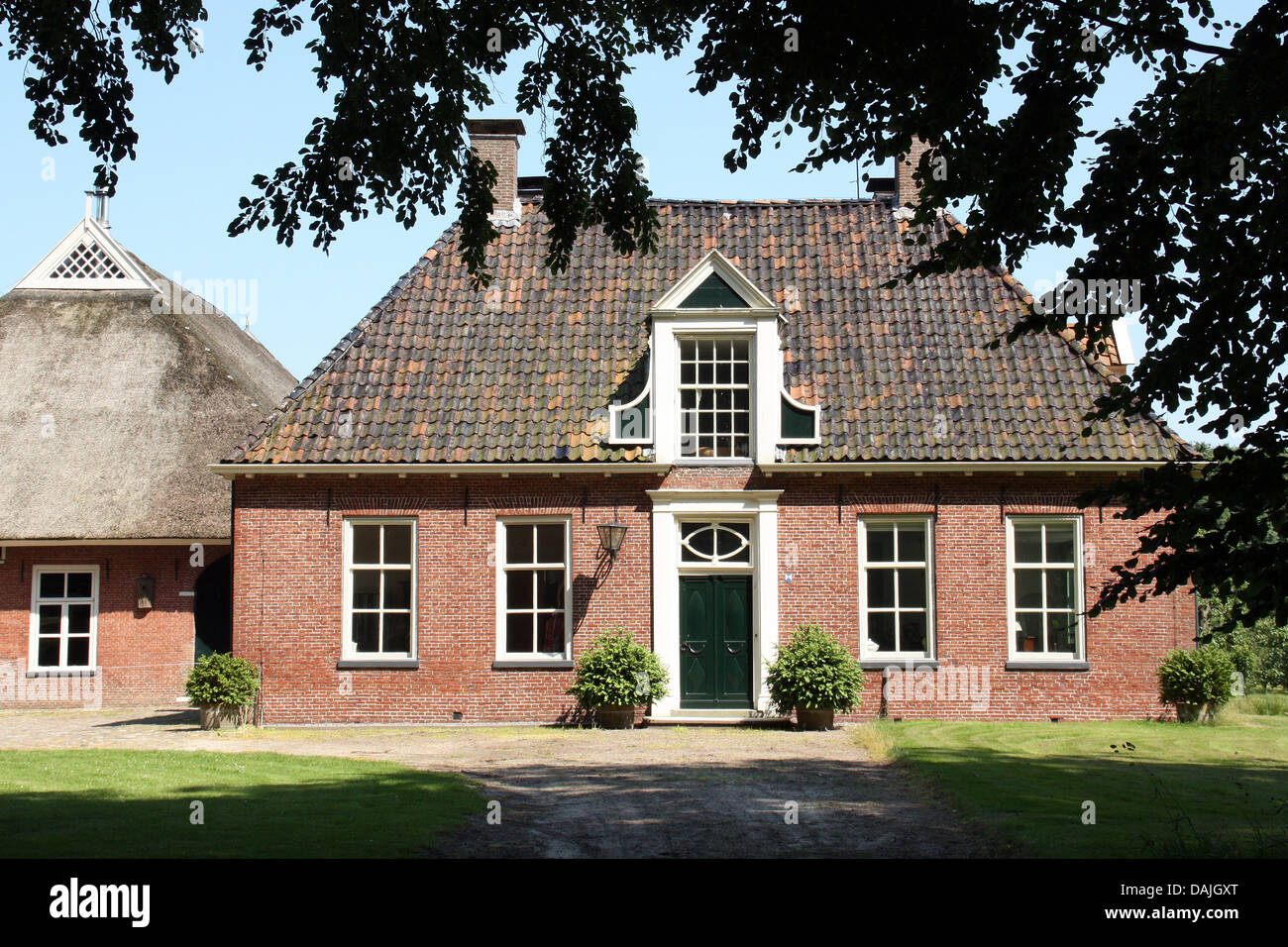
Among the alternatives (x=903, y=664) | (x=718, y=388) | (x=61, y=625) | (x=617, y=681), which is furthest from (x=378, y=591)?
(x=61, y=625)

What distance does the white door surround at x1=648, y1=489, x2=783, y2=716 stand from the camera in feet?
59.3

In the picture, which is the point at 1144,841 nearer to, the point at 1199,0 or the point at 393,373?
the point at 1199,0

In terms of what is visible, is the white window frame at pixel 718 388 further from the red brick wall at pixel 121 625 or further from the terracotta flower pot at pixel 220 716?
the red brick wall at pixel 121 625

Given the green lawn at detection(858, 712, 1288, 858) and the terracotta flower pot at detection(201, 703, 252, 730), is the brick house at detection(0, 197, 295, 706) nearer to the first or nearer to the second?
the terracotta flower pot at detection(201, 703, 252, 730)

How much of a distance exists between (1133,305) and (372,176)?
554 centimetres

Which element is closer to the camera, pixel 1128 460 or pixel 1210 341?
pixel 1210 341

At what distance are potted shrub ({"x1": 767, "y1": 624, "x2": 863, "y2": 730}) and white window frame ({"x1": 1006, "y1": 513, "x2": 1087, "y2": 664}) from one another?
2500mm

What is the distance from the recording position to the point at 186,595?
76.1 feet

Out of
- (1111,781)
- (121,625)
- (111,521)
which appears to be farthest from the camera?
(121,625)

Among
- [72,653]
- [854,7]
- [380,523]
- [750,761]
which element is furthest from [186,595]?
[854,7]

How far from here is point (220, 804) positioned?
10.2 m

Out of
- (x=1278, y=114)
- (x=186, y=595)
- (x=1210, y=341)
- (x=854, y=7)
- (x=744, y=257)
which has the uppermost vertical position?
(x=744, y=257)

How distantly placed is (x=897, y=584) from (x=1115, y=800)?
7576mm

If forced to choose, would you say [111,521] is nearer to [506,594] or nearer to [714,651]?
[506,594]
